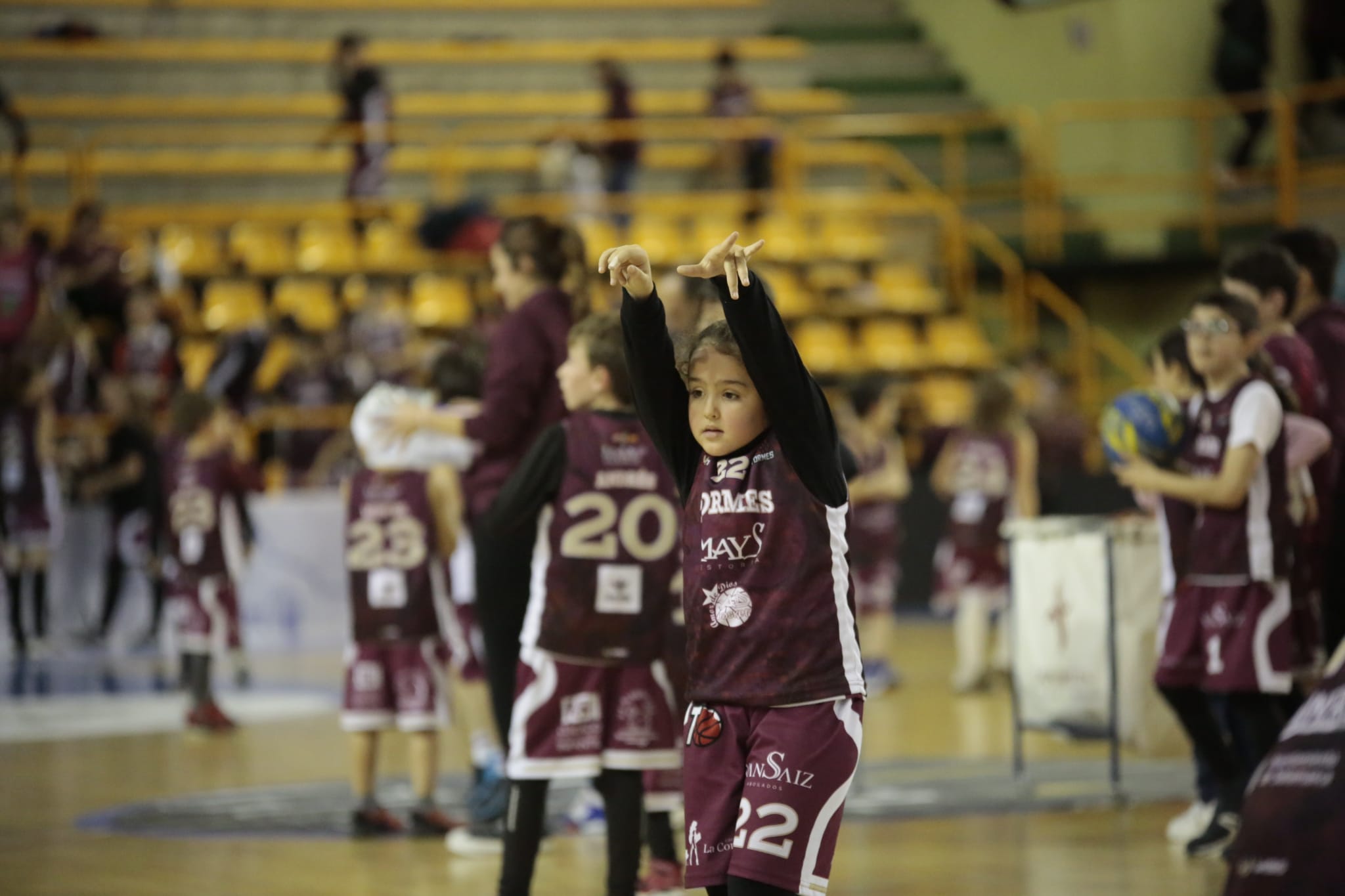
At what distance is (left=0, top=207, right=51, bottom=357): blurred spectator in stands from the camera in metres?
15.0

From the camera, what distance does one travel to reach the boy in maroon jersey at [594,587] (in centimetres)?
517

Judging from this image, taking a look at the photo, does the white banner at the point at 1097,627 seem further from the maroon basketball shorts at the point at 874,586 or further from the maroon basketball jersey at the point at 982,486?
the maroon basketball shorts at the point at 874,586

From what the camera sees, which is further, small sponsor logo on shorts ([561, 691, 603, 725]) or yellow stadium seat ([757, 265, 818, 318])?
yellow stadium seat ([757, 265, 818, 318])

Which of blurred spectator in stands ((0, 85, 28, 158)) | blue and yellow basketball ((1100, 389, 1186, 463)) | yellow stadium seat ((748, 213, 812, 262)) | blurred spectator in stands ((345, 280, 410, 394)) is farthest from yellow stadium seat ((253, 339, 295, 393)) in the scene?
blue and yellow basketball ((1100, 389, 1186, 463))

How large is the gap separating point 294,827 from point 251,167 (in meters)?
13.9

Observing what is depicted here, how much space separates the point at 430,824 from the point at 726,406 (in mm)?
3409

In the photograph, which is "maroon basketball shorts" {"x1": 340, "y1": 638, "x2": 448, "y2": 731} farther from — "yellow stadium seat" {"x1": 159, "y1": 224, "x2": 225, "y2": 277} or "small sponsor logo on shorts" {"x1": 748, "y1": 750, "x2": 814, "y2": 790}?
"yellow stadium seat" {"x1": 159, "y1": 224, "x2": 225, "y2": 277}

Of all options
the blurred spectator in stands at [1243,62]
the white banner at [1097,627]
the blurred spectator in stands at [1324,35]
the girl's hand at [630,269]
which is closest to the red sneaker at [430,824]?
the white banner at [1097,627]

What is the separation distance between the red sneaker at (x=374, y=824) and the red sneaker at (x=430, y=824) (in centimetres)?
6

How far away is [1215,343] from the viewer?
5887mm

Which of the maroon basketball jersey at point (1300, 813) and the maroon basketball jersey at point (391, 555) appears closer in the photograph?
the maroon basketball jersey at point (1300, 813)

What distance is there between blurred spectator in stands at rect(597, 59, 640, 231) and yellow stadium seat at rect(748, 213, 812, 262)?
1.41m

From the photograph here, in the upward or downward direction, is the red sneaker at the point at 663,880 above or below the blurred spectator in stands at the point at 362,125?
below

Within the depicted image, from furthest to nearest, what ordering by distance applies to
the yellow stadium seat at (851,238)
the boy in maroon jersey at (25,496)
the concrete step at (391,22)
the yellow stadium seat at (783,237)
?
the concrete step at (391,22)
the yellow stadium seat at (851,238)
the yellow stadium seat at (783,237)
the boy in maroon jersey at (25,496)
